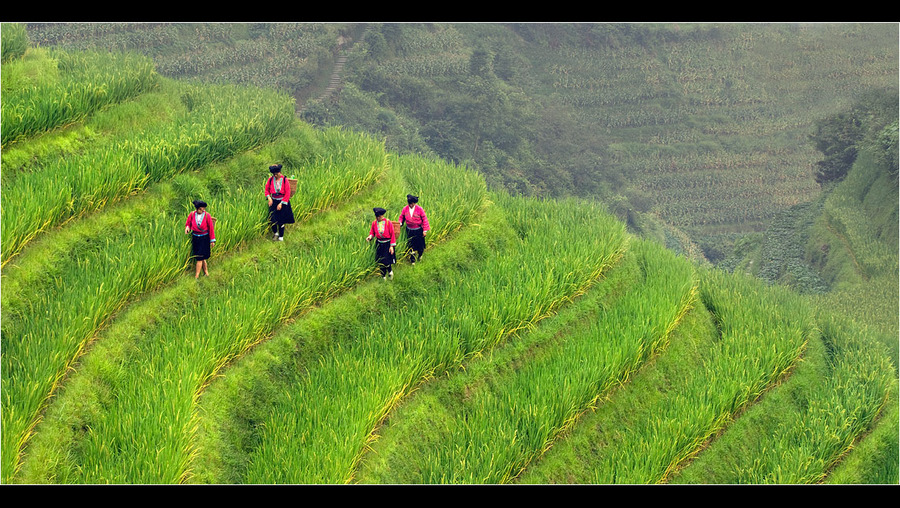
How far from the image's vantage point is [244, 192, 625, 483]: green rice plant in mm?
7516

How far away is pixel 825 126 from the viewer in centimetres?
3622

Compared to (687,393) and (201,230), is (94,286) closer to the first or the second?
(201,230)

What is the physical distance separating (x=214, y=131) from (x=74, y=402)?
16.3 ft

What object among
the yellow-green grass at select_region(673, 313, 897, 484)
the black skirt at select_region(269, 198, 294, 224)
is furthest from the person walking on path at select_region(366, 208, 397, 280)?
the yellow-green grass at select_region(673, 313, 897, 484)

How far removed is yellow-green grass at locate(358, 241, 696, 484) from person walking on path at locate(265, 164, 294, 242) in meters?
3.02

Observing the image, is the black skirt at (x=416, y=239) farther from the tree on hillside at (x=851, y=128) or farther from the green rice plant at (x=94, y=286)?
the tree on hillside at (x=851, y=128)

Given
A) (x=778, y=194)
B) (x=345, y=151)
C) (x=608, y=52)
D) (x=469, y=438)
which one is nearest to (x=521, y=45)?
(x=608, y=52)

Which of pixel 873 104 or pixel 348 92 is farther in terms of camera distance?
pixel 348 92

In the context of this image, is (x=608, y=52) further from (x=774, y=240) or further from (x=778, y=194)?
(x=774, y=240)

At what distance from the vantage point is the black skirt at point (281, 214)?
9.70m

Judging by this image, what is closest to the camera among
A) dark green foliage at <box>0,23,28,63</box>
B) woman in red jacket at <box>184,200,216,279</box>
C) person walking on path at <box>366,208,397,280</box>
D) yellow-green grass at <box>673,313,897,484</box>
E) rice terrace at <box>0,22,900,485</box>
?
rice terrace at <box>0,22,900,485</box>

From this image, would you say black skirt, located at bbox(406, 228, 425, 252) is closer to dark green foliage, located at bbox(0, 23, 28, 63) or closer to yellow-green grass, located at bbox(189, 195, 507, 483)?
yellow-green grass, located at bbox(189, 195, 507, 483)

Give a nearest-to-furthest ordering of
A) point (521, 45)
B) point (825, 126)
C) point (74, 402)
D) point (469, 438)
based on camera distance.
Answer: point (74, 402) < point (469, 438) < point (825, 126) < point (521, 45)

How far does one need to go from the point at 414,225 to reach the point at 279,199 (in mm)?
1821
